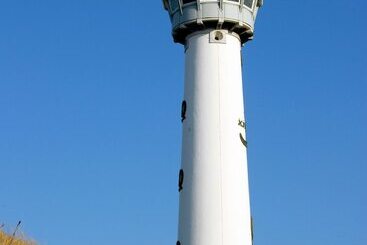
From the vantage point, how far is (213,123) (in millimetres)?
20984

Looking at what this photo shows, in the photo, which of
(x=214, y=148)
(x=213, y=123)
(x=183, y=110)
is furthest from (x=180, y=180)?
(x=183, y=110)

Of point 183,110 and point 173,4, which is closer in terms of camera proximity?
point 183,110

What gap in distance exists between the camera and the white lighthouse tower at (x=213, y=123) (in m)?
19.8

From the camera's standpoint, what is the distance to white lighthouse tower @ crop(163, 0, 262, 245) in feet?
65.0

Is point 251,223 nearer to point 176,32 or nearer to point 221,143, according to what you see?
point 221,143

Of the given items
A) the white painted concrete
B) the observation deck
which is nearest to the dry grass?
the white painted concrete

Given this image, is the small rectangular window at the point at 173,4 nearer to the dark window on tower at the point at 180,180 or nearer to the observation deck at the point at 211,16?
the observation deck at the point at 211,16

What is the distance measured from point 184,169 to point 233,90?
361 cm

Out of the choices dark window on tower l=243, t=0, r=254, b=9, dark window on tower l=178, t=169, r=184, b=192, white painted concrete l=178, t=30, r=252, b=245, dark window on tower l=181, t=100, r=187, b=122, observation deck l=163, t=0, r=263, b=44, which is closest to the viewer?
white painted concrete l=178, t=30, r=252, b=245

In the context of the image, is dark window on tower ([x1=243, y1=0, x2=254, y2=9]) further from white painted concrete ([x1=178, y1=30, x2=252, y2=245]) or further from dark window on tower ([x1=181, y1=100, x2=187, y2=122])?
dark window on tower ([x1=181, y1=100, x2=187, y2=122])

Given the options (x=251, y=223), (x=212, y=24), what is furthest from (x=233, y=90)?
(x=251, y=223)

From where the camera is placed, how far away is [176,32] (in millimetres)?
23031

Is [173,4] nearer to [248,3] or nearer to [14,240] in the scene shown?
[248,3]

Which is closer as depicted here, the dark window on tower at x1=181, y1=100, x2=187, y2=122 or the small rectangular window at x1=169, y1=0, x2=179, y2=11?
the dark window on tower at x1=181, y1=100, x2=187, y2=122
